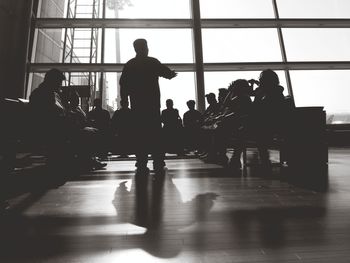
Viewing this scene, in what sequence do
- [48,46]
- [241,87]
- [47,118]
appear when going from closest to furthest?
[47,118], [241,87], [48,46]

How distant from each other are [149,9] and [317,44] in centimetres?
389

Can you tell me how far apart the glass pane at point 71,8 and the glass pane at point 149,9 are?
21.3 inches

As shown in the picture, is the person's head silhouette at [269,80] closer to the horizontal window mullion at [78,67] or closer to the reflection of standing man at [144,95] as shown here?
the reflection of standing man at [144,95]

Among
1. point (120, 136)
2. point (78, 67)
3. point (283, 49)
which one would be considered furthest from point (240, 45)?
point (78, 67)

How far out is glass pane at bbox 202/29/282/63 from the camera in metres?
6.65

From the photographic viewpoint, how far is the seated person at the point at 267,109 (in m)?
2.87

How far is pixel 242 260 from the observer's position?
36.5 inches

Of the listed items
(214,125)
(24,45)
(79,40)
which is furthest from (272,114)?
(79,40)

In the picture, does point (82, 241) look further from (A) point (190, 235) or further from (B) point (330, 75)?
(B) point (330, 75)

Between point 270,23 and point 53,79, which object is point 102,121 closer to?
point 53,79

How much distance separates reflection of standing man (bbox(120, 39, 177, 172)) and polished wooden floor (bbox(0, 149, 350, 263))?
27.8 inches

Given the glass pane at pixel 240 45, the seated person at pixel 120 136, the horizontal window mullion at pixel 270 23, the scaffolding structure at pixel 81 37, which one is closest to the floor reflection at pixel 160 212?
the seated person at pixel 120 136

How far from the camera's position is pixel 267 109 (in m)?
2.88

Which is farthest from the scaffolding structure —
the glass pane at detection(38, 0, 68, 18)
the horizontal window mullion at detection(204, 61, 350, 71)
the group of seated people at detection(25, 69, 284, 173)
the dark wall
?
the group of seated people at detection(25, 69, 284, 173)
